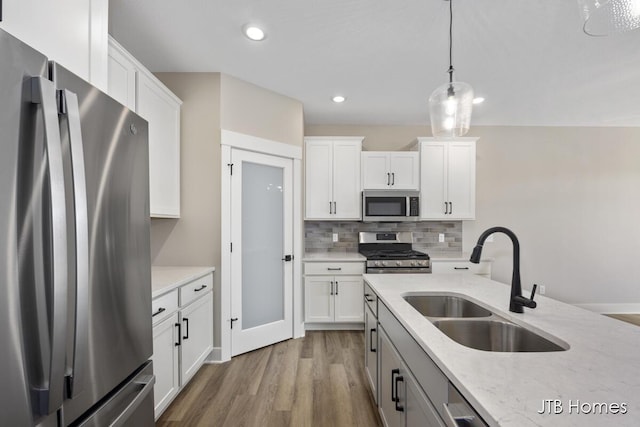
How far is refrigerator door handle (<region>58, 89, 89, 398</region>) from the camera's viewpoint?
2.44ft

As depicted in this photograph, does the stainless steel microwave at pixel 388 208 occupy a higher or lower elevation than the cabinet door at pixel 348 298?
higher

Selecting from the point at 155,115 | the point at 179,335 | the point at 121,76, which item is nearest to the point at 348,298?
the point at 179,335

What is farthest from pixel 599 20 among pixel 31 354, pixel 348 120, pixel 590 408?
pixel 348 120

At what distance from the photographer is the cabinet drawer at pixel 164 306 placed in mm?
1686

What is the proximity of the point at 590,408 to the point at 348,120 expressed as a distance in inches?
148

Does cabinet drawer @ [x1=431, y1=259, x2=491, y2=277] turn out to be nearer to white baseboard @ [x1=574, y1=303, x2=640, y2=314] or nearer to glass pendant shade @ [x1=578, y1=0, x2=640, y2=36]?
white baseboard @ [x1=574, y1=303, x2=640, y2=314]

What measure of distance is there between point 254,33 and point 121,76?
97cm

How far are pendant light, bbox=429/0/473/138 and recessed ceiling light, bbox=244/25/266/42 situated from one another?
4.44ft

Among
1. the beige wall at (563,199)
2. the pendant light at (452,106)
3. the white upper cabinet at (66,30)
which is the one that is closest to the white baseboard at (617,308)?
the beige wall at (563,199)

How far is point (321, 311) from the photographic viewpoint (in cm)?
338

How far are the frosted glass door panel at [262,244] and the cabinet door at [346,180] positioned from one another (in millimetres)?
856

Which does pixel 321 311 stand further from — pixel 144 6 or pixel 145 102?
pixel 144 6

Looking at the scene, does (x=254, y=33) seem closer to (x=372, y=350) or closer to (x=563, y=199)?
(x=372, y=350)

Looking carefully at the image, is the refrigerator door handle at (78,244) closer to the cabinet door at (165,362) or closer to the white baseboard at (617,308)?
the cabinet door at (165,362)
